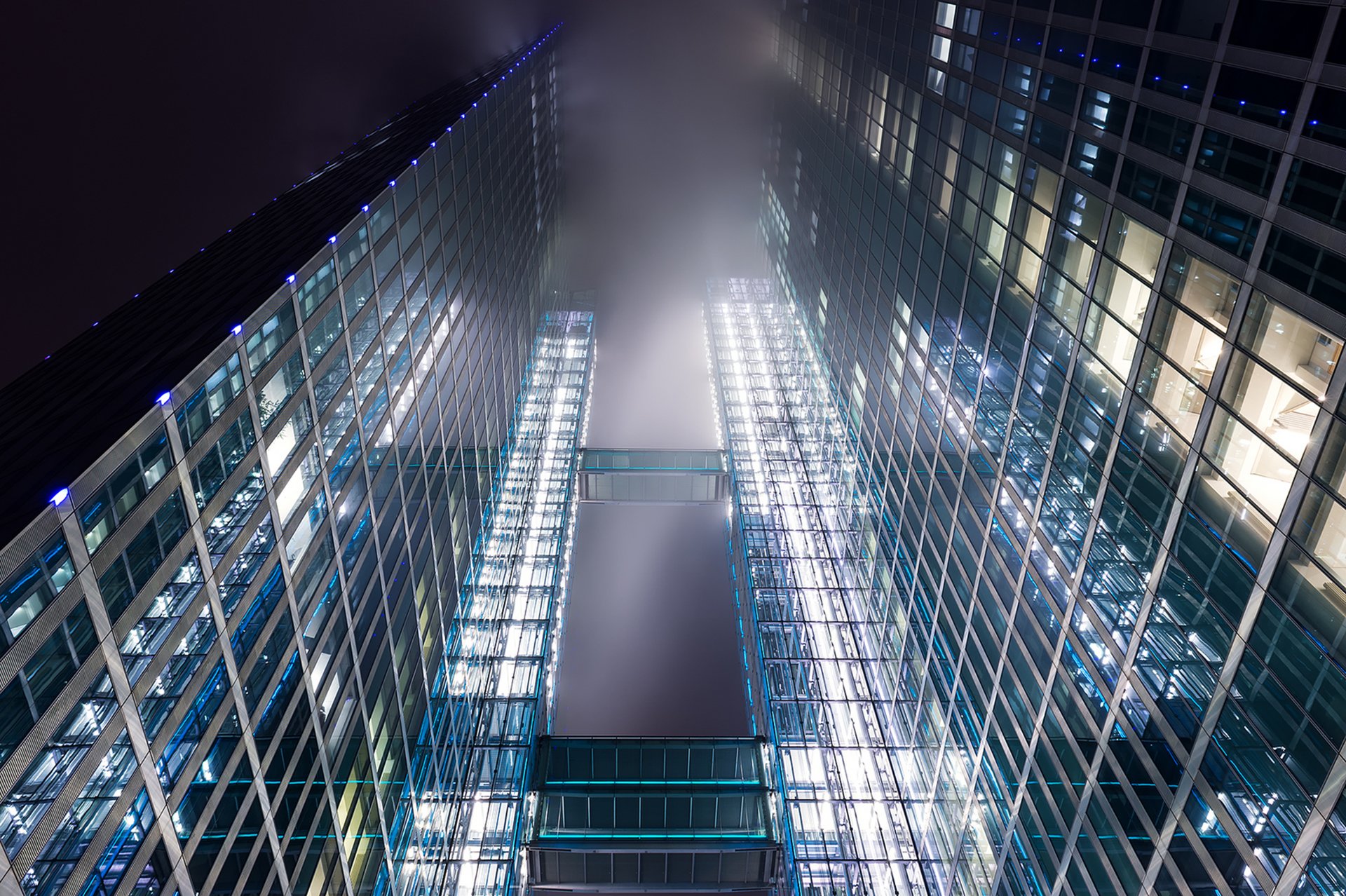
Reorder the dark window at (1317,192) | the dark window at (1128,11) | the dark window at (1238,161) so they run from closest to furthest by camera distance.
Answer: the dark window at (1317,192), the dark window at (1238,161), the dark window at (1128,11)

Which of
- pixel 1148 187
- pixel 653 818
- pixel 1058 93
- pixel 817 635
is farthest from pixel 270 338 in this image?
pixel 653 818

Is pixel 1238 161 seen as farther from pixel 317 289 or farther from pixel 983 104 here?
pixel 317 289

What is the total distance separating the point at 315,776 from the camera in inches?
926

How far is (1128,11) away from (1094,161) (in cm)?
379

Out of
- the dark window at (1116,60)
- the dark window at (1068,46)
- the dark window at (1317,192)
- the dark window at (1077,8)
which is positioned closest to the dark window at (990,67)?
the dark window at (1068,46)

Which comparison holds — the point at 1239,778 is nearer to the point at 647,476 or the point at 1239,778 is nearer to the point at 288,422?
the point at 288,422

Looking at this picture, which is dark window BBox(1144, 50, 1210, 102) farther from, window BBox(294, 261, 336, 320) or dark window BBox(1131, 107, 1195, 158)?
window BBox(294, 261, 336, 320)

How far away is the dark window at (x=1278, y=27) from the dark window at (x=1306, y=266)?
342 centimetres

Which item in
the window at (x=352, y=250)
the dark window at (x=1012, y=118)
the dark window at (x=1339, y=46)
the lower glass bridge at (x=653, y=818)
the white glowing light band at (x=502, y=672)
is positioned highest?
the dark window at (x=1339, y=46)

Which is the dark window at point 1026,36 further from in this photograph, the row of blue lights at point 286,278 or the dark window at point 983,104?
the row of blue lights at point 286,278

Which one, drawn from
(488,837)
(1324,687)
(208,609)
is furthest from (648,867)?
(1324,687)

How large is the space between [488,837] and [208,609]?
30.9 m

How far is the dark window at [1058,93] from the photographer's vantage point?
2283 cm

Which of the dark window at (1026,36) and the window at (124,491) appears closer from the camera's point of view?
the window at (124,491)
